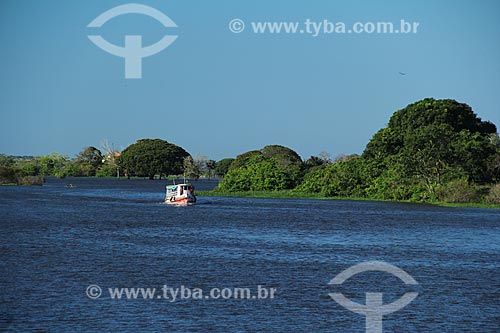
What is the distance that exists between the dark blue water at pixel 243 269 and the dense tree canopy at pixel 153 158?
12445 cm

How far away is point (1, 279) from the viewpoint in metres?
26.1

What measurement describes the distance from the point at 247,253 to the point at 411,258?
7049 millimetres

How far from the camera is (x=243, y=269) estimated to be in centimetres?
2881

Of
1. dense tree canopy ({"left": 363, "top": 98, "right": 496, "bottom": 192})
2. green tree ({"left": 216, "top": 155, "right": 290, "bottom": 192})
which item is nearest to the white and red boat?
green tree ({"left": 216, "top": 155, "right": 290, "bottom": 192})

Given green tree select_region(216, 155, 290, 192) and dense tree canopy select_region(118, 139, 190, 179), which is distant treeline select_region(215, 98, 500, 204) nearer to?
green tree select_region(216, 155, 290, 192)

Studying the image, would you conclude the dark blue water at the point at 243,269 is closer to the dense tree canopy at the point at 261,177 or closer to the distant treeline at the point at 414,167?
the distant treeline at the point at 414,167

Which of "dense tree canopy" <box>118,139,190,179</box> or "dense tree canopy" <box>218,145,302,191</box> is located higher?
"dense tree canopy" <box>118,139,190,179</box>

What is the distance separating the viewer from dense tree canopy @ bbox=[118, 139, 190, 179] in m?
181

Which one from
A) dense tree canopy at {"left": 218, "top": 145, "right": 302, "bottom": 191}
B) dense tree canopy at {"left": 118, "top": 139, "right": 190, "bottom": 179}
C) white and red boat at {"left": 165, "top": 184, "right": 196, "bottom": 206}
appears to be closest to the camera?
white and red boat at {"left": 165, "top": 184, "right": 196, "bottom": 206}

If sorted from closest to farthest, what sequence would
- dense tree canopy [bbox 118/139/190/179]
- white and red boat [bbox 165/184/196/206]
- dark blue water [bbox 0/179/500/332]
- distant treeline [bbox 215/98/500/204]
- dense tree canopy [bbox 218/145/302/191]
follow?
dark blue water [bbox 0/179/500/332] → distant treeline [bbox 215/98/500/204] → white and red boat [bbox 165/184/196/206] → dense tree canopy [bbox 218/145/302/191] → dense tree canopy [bbox 118/139/190/179]

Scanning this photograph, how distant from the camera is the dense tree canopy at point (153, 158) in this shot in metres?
181

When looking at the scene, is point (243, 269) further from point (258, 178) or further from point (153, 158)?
point (153, 158)

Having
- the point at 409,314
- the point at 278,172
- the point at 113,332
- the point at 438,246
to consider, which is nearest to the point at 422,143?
the point at 278,172

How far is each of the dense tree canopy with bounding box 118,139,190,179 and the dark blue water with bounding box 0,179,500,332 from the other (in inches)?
4899
